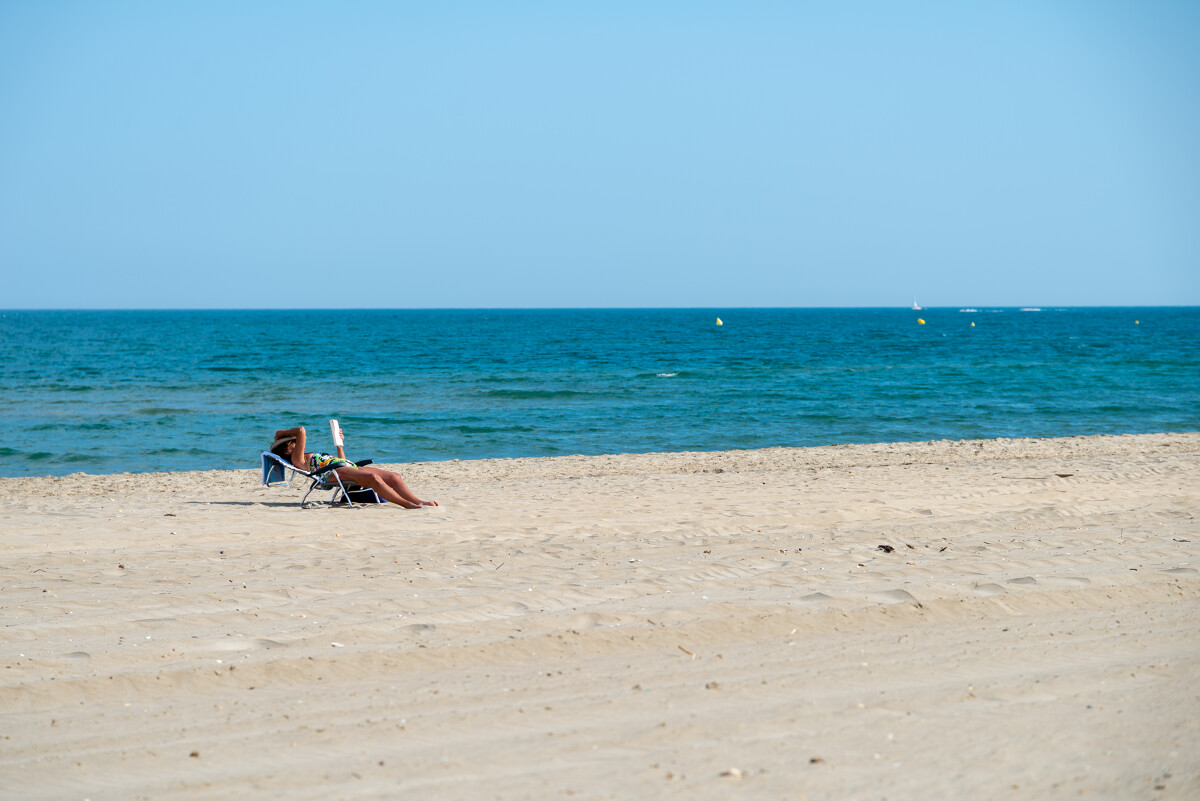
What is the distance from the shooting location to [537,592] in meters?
5.88

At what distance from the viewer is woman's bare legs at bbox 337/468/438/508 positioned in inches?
367

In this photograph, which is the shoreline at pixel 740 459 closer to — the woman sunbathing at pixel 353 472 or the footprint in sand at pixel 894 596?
the woman sunbathing at pixel 353 472

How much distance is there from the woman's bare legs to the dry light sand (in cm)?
30

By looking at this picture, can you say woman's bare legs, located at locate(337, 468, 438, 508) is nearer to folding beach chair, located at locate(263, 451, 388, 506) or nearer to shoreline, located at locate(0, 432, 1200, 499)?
folding beach chair, located at locate(263, 451, 388, 506)

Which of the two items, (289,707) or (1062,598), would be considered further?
(1062,598)

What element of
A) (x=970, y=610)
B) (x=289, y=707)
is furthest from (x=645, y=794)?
(x=970, y=610)

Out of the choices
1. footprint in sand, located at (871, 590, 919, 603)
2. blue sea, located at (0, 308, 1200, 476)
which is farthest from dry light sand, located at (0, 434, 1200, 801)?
blue sea, located at (0, 308, 1200, 476)

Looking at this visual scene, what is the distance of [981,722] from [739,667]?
1157mm

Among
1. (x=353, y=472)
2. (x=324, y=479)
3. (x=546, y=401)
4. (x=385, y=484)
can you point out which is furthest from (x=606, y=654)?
(x=546, y=401)

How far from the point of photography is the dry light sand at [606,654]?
3.48 m

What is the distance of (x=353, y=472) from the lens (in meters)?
9.40

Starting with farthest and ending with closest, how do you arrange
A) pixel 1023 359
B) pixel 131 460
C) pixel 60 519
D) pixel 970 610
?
1. pixel 1023 359
2. pixel 131 460
3. pixel 60 519
4. pixel 970 610

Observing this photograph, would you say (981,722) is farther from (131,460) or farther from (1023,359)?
(1023,359)

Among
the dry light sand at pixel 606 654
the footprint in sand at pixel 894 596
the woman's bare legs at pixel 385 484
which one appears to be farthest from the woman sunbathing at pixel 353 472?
the footprint in sand at pixel 894 596
